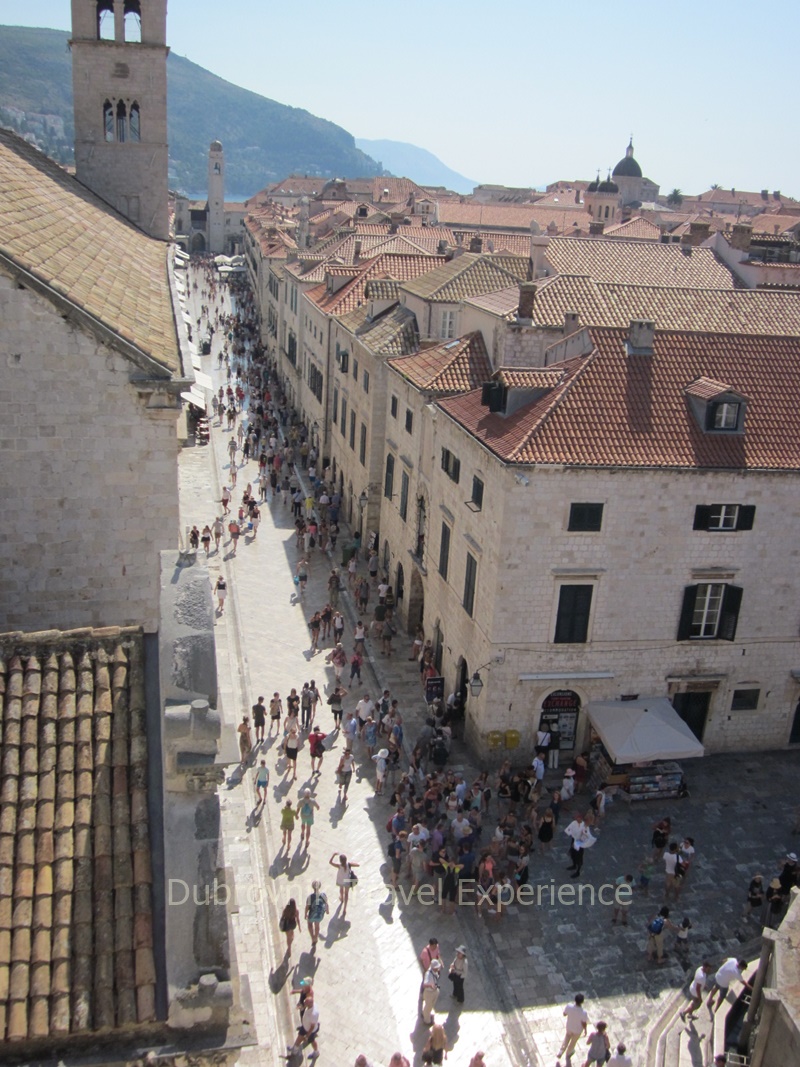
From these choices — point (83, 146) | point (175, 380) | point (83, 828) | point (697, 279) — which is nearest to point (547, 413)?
point (175, 380)

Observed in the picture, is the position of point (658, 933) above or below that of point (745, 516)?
below

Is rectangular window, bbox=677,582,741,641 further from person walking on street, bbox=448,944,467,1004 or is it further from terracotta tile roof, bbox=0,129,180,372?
terracotta tile roof, bbox=0,129,180,372

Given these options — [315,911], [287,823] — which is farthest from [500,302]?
[315,911]

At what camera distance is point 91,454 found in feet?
41.4

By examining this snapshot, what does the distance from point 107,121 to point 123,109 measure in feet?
2.08

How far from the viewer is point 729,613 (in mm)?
22406

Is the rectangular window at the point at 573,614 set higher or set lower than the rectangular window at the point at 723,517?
lower

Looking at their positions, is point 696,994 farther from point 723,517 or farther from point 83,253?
point 83,253

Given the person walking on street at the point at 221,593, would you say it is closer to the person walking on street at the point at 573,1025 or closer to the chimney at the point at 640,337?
the chimney at the point at 640,337

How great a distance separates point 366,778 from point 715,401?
11.3 meters

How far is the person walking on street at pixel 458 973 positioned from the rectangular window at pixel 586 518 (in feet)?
30.4

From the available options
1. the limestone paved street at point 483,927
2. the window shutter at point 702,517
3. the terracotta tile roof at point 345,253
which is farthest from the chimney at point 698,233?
the limestone paved street at point 483,927

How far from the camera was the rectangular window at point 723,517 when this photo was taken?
21.7 m

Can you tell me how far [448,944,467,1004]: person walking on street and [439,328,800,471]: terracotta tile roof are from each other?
961cm
